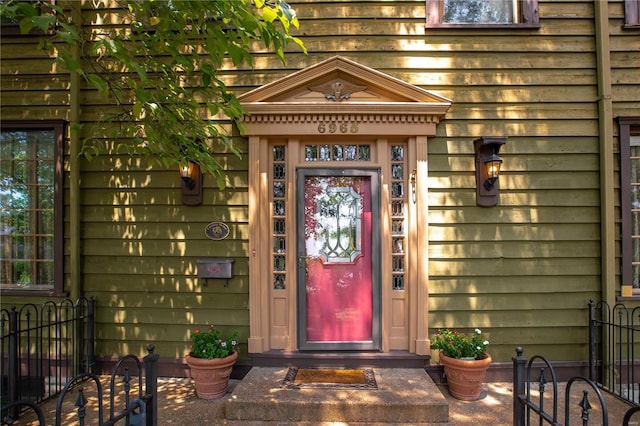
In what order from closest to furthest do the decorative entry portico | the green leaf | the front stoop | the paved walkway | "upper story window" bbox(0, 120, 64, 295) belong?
the green leaf → the front stoop → the paved walkway → the decorative entry portico → "upper story window" bbox(0, 120, 64, 295)

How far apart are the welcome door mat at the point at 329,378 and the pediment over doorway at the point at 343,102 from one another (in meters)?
2.48

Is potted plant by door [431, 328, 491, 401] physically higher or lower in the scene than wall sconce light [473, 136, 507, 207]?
lower

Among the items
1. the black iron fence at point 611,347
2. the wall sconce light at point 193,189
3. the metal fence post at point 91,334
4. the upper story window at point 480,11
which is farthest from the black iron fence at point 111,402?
the upper story window at point 480,11

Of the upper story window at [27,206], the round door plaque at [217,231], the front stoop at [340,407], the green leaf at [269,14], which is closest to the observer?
the green leaf at [269,14]

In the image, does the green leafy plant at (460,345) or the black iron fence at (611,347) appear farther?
the black iron fence at (611,347)

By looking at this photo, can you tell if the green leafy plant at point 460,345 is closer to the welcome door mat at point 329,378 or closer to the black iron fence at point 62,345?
the welcome door mat at point 329,378

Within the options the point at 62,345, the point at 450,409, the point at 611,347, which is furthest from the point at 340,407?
the point at 62,345

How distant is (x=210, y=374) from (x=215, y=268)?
1.05 meters

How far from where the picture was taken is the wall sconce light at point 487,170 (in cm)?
380

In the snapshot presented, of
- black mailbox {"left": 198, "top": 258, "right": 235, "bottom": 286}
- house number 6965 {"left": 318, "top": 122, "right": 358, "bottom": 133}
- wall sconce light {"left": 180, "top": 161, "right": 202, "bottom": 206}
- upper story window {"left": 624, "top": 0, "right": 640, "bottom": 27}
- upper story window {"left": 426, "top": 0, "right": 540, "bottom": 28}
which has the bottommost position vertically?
black mailbox {"left": 198, "top": 258, "right": 235, "bottom": 286}

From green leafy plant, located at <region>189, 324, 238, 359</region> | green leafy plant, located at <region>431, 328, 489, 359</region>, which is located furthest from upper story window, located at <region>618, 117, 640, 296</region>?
green leafy plant, located at <region>189, 324, 238, 359</region>

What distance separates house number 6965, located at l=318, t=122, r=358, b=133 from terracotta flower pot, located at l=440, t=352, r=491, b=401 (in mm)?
Answer: 2502

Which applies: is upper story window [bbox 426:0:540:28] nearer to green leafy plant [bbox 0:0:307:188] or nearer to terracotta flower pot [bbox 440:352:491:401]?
green leafy plant [bbox 0:0:307:188]

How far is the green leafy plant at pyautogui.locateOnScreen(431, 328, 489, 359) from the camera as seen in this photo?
3.54 meters
